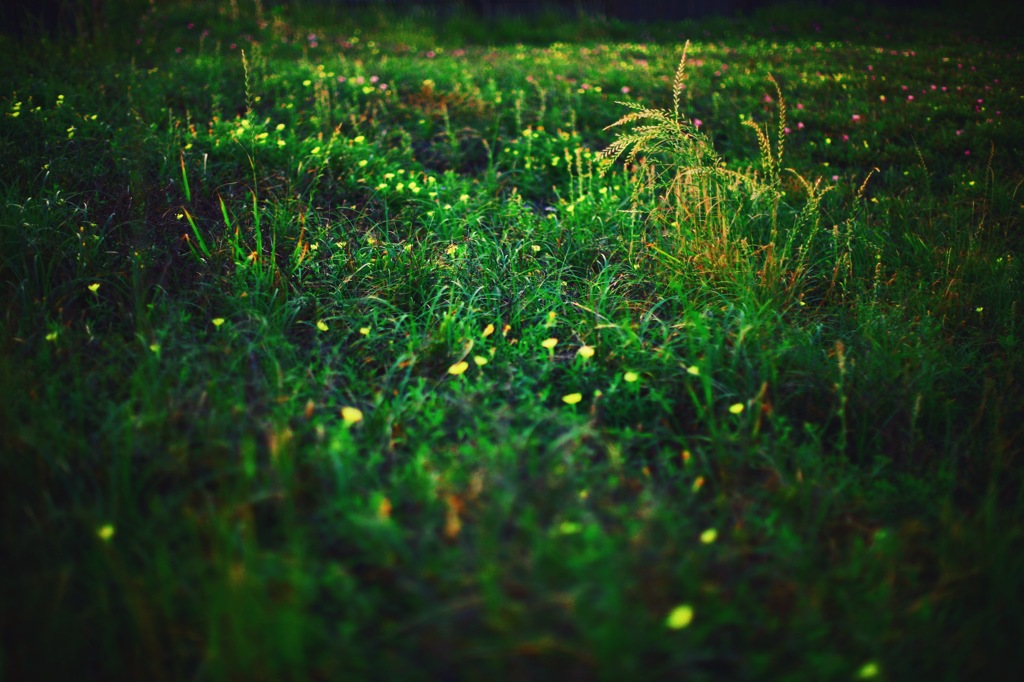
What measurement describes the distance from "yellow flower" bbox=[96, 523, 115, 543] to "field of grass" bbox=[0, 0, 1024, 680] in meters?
0.04

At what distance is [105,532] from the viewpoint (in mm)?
1361

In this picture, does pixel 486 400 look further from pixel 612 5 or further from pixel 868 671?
pixel 612 5

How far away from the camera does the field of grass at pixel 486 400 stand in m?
1.32

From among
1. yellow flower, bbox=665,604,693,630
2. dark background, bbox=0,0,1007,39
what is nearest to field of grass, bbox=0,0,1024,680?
yellow flower, bbox=665,604,693,630

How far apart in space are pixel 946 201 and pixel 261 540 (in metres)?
4.13

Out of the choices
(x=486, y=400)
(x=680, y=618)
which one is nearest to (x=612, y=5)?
(x=486, y=400)

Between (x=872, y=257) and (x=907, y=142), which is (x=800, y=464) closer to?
(x=872, y=257)

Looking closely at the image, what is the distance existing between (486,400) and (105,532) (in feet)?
3.47

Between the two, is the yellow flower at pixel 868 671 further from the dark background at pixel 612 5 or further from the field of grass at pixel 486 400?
the dark background at pixel 612 5

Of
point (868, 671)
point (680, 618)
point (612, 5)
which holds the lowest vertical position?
point (868, 671)

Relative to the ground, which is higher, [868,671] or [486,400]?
[486,400]

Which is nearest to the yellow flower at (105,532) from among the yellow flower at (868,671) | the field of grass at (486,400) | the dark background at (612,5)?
the field of grass at (486,400)

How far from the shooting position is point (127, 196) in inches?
115

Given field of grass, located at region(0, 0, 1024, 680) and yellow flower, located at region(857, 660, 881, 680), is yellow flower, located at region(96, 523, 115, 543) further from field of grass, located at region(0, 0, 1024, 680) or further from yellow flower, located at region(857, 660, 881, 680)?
yellow flower, located at region(857, 660, 881, 680)
